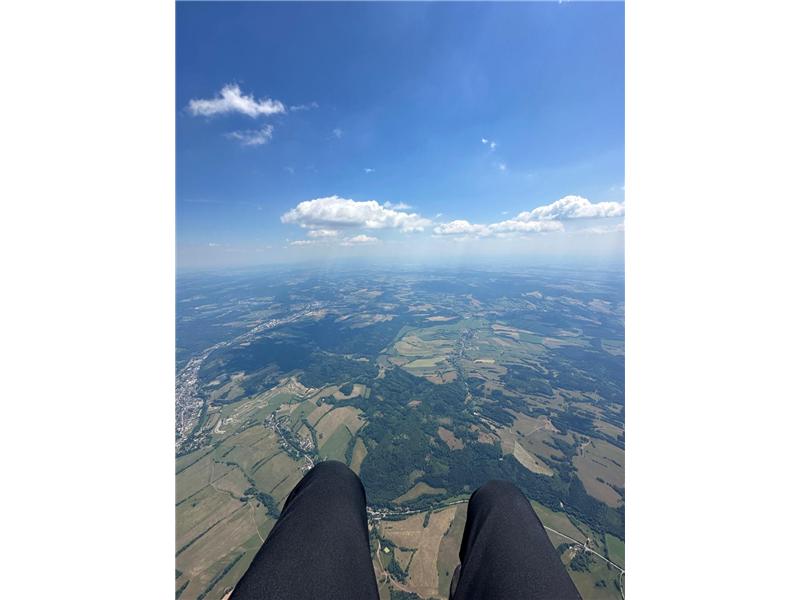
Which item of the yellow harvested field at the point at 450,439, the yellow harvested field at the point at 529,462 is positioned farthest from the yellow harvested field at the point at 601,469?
the yellow harvested field at the point at 450,439

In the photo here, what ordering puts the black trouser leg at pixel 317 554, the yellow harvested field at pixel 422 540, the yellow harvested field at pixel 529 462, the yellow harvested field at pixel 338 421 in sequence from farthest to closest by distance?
the yellow harvested field at pixel 338 421 → the yellow harvested field at pixel 529 462 → the yellow harvested field at pixel 422 540 → the black trouser leg at pixel 317 554

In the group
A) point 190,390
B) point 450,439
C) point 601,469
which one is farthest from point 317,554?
point 190,390

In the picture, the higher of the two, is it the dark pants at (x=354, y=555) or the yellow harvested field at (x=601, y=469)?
the dark pants at (x=354, y=555)

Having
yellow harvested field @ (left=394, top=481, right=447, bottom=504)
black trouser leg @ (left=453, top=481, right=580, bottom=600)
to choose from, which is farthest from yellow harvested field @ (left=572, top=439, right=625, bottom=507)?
black trouser leg @ (left=453, top=481, right=580, bottom=600)

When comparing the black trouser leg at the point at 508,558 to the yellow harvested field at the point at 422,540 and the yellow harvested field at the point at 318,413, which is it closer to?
the yellow harvested field at the point at 422,540

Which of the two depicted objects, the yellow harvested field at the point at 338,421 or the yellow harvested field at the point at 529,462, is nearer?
the yellow harvested field at the point at 529,462

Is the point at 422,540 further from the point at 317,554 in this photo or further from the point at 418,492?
the point at 317,554
